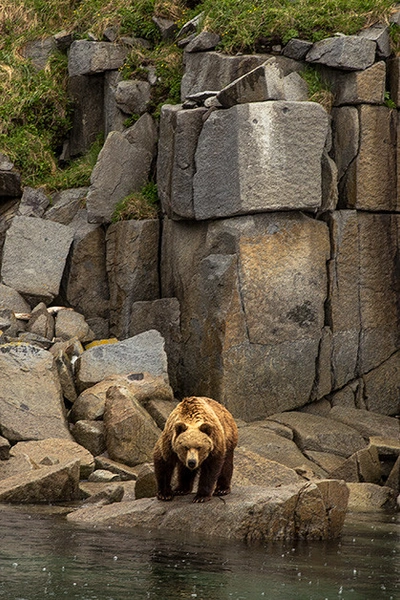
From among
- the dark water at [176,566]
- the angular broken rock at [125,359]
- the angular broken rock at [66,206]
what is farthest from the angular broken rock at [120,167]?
the dark water at [176,566]

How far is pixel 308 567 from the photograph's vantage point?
998 cm

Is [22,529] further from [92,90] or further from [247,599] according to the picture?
[92,90]

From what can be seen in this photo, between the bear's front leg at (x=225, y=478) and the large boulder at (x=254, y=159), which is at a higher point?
the large boulder at (x=254, y=159)

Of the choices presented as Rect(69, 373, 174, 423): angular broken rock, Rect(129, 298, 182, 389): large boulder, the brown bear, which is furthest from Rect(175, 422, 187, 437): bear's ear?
Rect(129, 298, 182, 389): large boulder

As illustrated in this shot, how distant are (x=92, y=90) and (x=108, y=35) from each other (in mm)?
1121

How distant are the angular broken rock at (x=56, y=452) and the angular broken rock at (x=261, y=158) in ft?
14.8

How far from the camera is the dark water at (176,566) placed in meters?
8.80

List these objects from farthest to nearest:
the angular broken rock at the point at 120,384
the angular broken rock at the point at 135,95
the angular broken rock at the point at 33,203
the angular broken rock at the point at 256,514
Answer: the angular broken rock at the point at 33,203, the angular broken rock at the point at 135,95, the angular broken rock at the point at 120,384, the angular broken rock at the point at 256,514

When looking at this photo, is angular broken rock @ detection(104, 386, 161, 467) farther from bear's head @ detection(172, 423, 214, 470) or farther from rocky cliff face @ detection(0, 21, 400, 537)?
bear's head @ detection(172, 423, 214, 470)

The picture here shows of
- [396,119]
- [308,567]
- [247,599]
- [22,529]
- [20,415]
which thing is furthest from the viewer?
[396,119]

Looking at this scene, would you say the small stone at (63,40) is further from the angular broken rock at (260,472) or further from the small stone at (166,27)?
the angular broken rock at (260,472)

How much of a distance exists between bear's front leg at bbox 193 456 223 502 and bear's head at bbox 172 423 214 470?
0.56 ft

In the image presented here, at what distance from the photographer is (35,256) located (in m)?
19.4

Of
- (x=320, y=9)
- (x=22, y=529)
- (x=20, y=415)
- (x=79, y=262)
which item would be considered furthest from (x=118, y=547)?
(x=320, y=9)
